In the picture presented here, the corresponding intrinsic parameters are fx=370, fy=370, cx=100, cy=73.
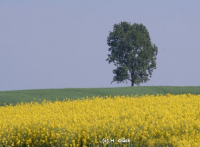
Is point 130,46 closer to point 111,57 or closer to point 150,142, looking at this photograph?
point 111,57

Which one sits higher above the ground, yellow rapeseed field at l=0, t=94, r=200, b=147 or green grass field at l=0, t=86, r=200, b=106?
green grass field at l=0, t=86, r=200, b=106

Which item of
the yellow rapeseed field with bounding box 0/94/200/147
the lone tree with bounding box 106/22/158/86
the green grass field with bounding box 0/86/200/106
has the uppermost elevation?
the lone tree with bounding box 106/22/158/86

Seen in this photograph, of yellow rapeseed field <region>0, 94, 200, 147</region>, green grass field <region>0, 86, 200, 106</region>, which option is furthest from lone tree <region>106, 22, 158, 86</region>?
yellow rapeseed field <region>0, 94, 200, 147</region>

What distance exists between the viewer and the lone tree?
37.0 meters

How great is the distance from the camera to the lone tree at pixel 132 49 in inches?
1455

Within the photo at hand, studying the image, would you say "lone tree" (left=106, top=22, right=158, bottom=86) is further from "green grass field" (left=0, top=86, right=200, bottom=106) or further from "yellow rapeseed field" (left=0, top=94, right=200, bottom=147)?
"yellow rapeseed field" (left=0, top=94, right=200, bottom=147)

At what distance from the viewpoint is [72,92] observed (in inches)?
926

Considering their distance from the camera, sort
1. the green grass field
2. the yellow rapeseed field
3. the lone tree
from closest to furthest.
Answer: the yellow rapeseed field
the green grass field
the lone tree

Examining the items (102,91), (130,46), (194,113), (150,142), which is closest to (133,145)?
(150,142)

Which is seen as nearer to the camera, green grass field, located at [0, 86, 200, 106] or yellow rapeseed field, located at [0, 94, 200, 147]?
yellow rapeseed field, located at [0, 94, 200, 147]

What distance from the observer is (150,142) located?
9461 millimetres

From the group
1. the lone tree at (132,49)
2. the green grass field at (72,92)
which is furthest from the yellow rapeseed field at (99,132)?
the lone tree at (132,49)

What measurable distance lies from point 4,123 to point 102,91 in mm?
14385

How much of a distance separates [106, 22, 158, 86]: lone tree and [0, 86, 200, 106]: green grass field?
8265 mm
